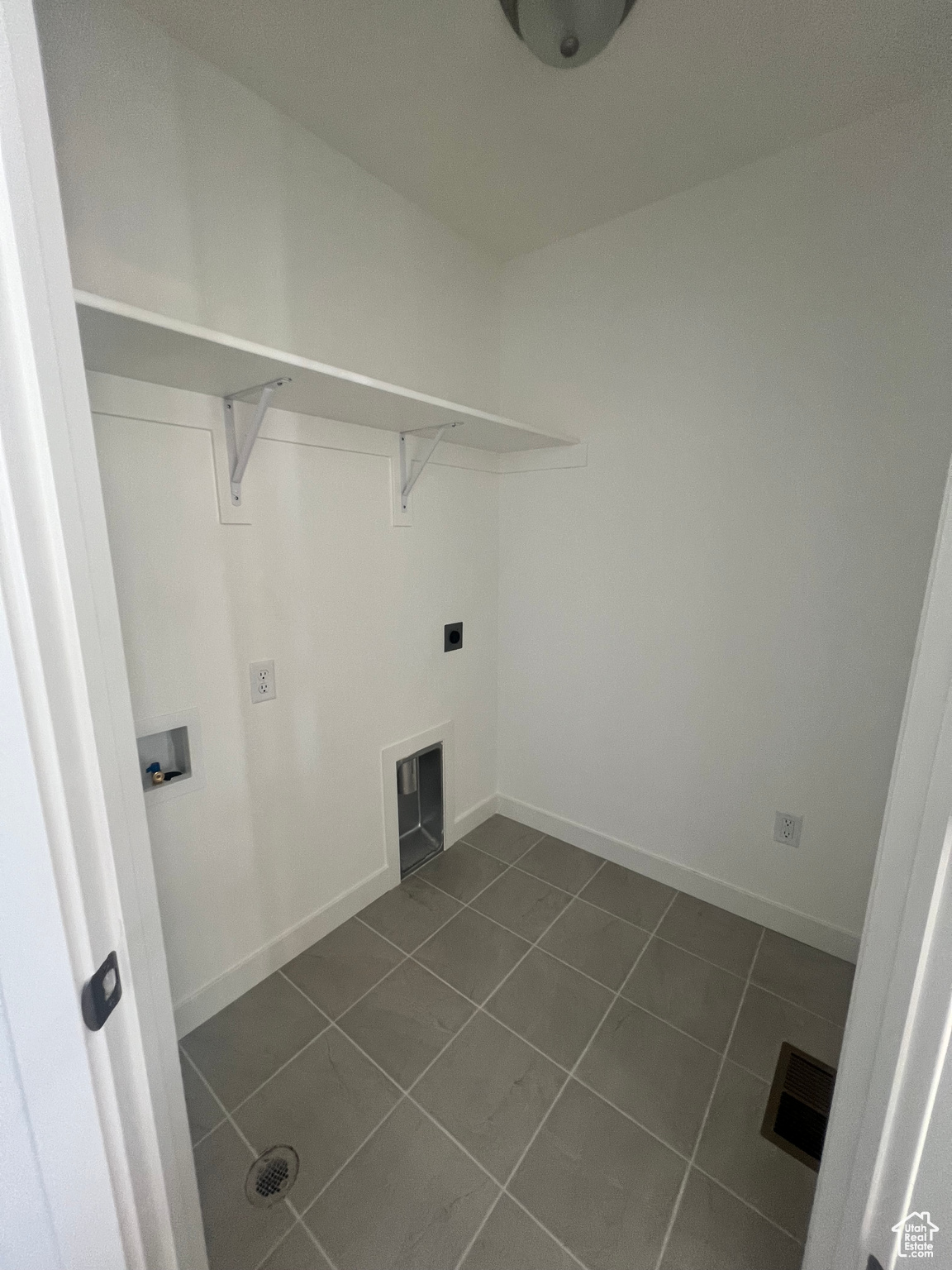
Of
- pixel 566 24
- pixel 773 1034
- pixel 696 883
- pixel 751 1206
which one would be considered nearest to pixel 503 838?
pixel 696 883

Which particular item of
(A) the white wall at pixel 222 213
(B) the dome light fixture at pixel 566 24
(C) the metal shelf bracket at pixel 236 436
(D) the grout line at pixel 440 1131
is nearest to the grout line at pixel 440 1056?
(D) the grout line at pixel 440 1131

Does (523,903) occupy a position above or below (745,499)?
below

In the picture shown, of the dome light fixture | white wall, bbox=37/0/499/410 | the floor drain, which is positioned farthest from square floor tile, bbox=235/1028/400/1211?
the dome light fixture

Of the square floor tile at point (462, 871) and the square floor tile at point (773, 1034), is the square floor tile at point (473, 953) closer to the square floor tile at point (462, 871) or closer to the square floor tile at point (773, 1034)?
the square floor tile at point (462, 871)

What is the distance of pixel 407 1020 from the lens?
1503 millimetres

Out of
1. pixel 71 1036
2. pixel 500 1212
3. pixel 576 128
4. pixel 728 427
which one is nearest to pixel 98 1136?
pixel 71 1036

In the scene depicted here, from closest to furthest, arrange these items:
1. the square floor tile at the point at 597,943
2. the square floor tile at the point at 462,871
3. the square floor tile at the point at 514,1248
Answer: the square floor tile at the point at 514,1248
the square floor tile at the point at 597,943
the square floor tile at the point at 462,871

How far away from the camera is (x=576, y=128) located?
4.72 feet

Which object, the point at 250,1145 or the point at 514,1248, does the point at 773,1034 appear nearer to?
the point at 514,1248

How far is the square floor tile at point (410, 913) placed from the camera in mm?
1824

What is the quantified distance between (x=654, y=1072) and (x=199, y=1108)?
1.21 meters

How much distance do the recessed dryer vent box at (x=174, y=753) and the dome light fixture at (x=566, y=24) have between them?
1.82 m

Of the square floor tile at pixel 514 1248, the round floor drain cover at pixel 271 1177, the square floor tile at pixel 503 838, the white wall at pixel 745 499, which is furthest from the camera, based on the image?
the square floor tile at pixel 503 838

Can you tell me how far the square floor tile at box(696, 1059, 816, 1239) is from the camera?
3.59 ft
